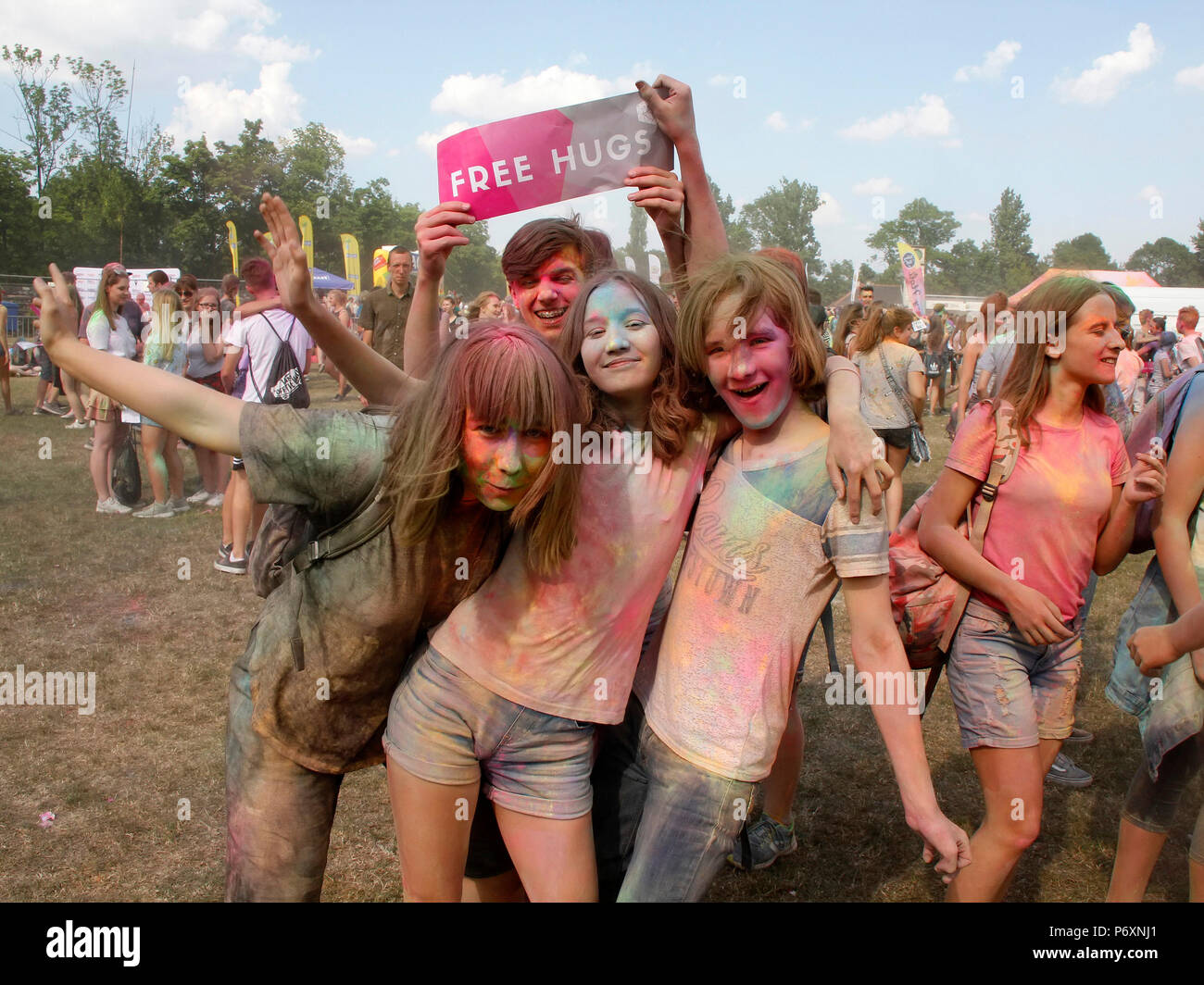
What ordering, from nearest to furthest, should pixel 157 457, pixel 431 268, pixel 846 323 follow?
1. pixel 431 268
2. pixel 157 457
3. pixel 846 323

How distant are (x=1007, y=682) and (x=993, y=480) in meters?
0.62

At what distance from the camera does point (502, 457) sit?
6.31 ft

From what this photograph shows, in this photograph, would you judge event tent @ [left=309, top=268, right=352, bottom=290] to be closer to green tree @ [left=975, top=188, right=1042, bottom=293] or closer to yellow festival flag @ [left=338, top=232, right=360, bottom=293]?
yellow festival flag @ [left=338, top=232, right=360, bottom=293]

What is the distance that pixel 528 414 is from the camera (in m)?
1.92

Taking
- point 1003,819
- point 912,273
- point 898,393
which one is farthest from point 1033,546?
point 912,273

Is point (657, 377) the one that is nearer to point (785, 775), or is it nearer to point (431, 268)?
point (431, 268)

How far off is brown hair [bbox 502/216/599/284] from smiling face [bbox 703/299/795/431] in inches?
32.0

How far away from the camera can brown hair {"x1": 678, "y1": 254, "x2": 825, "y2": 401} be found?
2.13 m

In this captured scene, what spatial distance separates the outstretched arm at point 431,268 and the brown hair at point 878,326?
229 inches

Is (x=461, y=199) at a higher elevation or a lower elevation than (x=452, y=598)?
higher

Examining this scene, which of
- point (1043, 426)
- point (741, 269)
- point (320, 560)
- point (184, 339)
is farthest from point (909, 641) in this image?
point (184, 339)

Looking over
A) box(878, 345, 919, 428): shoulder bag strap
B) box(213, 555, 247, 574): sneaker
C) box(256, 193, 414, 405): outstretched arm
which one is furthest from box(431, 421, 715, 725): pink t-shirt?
box(878, 345, 919, 428): shoulder bag strap
